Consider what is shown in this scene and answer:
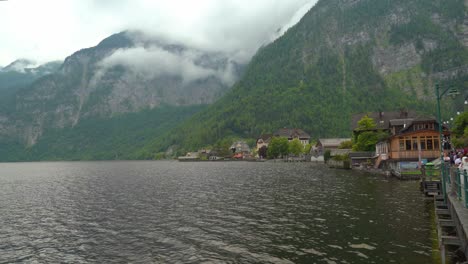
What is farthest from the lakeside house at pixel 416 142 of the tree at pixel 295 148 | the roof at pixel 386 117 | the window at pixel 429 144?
the tree at pixel 295 148

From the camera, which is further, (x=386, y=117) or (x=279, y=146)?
(x=279, y=146)

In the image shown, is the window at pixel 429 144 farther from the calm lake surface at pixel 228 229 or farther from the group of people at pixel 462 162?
the calm lake surface at pixel 228 229

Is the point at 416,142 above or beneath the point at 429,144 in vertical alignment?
above

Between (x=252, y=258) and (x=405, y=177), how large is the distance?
5053 cm

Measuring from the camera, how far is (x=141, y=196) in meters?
48.9

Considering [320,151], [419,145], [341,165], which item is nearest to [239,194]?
[419,145]

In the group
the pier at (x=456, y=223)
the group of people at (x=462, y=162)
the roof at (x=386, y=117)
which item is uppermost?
the roof at (x=386, y=117)

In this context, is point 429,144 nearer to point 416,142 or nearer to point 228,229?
point 416,142

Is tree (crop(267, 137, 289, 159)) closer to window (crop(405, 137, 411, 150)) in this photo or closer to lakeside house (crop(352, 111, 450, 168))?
lakeside house (crop(352, 111, 450, 168))

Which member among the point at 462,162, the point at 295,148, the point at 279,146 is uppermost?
the point at 279,146

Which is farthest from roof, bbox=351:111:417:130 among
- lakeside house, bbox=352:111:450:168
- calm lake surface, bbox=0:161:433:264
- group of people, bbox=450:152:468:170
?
calm lake surface, bbox=0:161:433:264

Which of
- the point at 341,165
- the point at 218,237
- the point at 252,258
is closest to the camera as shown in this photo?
the point at 252,258

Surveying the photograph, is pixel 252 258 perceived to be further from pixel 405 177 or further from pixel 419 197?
pixel 405 177

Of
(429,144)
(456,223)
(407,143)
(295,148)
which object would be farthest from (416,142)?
(295,148)
